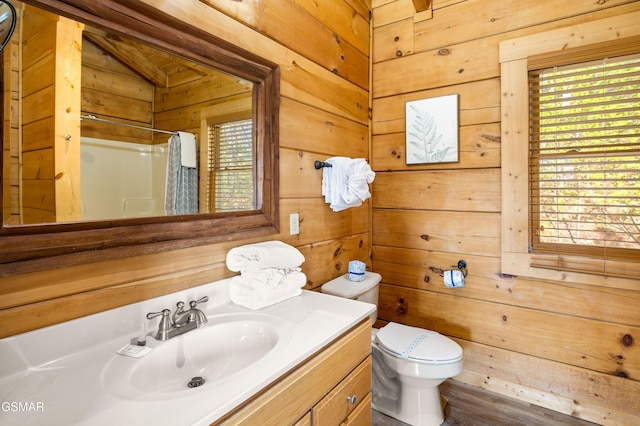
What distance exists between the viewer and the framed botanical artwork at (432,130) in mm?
2072

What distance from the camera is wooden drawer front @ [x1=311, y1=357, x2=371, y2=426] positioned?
3.20 feet

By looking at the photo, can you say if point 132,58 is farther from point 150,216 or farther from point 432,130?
point 432,130

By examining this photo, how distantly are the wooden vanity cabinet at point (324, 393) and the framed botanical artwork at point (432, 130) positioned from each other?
130cm

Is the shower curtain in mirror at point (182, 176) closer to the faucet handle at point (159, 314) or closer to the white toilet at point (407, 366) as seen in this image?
the faucet handle at point (159, 314)

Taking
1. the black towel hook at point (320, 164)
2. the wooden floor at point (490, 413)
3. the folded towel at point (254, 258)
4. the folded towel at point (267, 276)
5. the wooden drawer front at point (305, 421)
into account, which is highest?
the black towel hook at point (320, 164)

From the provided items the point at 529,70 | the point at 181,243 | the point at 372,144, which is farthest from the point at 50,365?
the point at 529,70

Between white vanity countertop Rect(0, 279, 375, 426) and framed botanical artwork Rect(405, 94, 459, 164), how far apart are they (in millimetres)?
1330

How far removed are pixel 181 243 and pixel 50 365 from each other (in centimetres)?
46

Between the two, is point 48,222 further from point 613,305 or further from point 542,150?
point 613,305

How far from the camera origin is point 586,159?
1.70 metres

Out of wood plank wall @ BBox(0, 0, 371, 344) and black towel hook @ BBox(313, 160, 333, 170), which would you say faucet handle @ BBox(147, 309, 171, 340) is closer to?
→ wood plank wall @ BBox(0, 0, 371, 344)

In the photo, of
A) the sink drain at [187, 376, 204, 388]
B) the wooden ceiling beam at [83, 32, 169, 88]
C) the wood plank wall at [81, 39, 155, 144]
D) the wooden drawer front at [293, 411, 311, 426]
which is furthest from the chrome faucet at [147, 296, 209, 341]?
the wooden ceiling beam at [83, 32, 169, 88]

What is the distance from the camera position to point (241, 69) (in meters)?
1.37

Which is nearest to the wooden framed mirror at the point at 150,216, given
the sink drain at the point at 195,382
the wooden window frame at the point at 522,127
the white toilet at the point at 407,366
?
the sink drain at the point at 195,382
